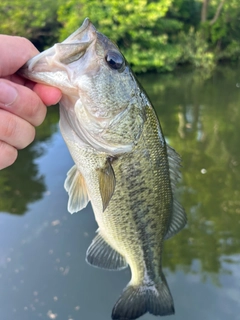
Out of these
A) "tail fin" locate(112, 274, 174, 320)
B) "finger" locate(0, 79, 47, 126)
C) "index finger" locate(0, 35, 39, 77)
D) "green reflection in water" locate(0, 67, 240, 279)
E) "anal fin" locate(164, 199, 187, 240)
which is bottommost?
"green reflection in water" locate(0, 67, 240, 279)

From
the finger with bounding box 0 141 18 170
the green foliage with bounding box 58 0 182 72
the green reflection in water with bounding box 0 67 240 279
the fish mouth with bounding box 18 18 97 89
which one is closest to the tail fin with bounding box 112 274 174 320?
the finger with bounding box 0 141 18 170

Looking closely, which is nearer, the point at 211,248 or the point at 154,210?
the point at 154,210

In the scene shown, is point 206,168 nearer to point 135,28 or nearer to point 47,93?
point 47,93

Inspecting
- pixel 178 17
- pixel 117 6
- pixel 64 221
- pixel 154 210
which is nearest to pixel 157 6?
pixel 117 6

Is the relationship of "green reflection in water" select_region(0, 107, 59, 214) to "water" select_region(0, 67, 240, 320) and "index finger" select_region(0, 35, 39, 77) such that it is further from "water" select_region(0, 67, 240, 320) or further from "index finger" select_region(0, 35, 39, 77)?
"index finger" select_region(0, 35, 39, 77)

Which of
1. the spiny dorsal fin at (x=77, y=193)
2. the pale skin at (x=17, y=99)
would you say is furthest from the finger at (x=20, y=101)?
the spiny dorsal fin at (x=77, y=193)

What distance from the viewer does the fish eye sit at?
4.54 ft

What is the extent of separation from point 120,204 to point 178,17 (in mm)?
19059

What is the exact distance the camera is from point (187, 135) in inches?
272

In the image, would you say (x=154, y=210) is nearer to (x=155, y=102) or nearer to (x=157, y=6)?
(x=155, y=102)

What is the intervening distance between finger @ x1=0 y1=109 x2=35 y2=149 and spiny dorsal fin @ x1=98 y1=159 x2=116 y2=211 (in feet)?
1.12

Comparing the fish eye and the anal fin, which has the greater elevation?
the fish eye

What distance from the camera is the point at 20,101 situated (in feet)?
4.22

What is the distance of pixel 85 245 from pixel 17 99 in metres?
2.74
